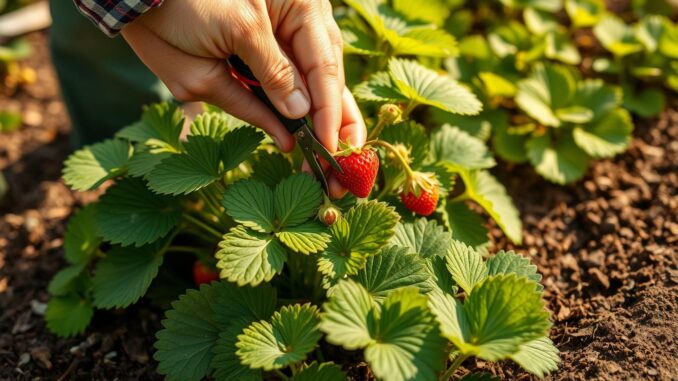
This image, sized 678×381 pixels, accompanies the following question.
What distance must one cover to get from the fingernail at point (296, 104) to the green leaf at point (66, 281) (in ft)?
2.62

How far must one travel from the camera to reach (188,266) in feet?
6.63

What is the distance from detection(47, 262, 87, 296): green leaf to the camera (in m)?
1.78

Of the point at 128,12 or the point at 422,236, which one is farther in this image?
the point at 422,236

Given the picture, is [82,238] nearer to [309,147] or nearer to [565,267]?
[309,147]

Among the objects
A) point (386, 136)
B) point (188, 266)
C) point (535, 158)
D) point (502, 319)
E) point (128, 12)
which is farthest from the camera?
point (535, 158)

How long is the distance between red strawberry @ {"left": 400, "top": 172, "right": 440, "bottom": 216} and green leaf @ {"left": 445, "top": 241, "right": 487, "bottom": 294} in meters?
0.13

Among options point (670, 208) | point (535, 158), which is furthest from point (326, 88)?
point (670, 208)

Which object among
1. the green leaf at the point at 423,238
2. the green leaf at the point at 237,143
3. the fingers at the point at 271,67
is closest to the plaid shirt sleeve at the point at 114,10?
the fingers at the point at 271,67

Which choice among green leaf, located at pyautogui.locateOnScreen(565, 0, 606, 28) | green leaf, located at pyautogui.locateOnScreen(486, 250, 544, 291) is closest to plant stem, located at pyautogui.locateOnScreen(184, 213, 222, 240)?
green leaf, located at pyautogui.locateOnScreen(486, 250, 544, 291)

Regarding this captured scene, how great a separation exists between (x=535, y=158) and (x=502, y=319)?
3.35 feet

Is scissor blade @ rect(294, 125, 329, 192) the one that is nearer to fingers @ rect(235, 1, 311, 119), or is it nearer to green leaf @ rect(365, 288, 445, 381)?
fingers @ rect(235, 1, 311, 119)

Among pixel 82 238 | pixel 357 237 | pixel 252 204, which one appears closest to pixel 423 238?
pixel 357 237

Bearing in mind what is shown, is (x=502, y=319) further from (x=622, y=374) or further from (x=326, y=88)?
(x=326, y=88)

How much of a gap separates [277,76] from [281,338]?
1.86 feet
